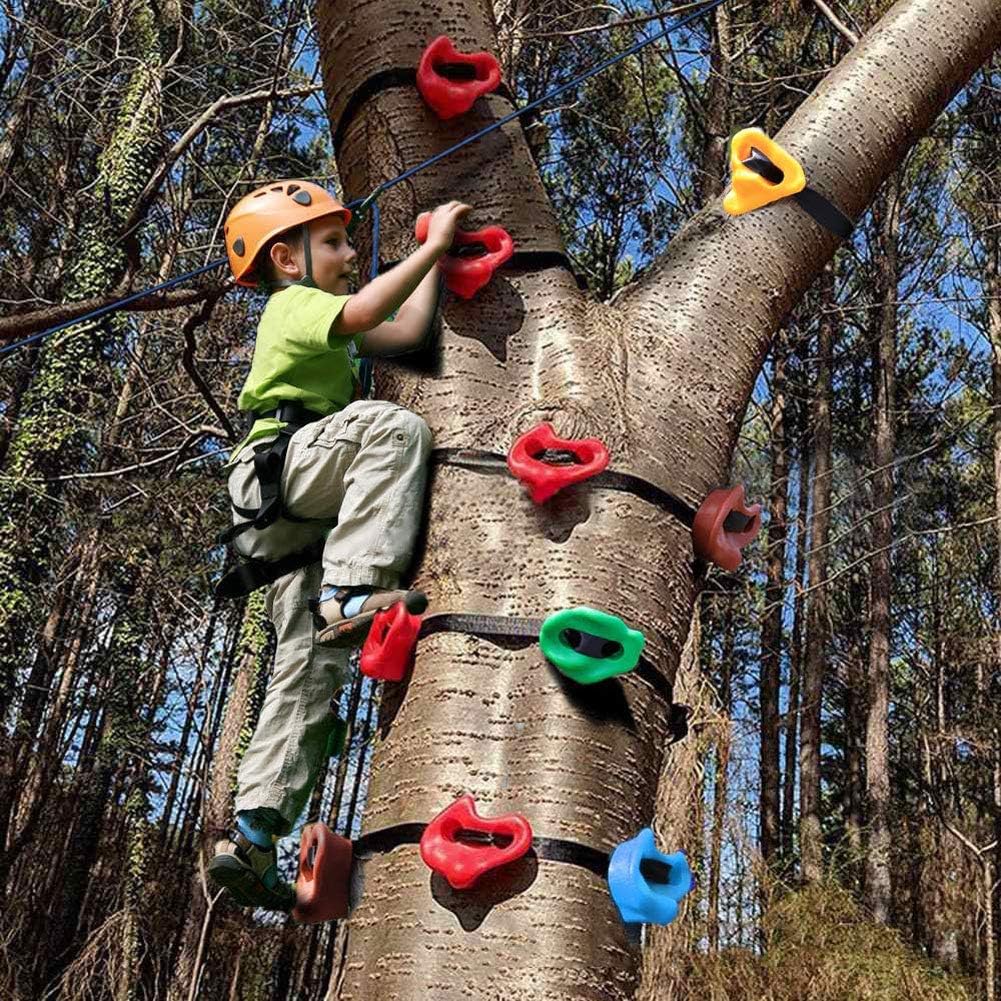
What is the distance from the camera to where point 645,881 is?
4.78 feet

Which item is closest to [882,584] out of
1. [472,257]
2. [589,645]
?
[472,257]

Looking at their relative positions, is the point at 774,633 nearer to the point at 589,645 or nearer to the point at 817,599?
the point at 817,599

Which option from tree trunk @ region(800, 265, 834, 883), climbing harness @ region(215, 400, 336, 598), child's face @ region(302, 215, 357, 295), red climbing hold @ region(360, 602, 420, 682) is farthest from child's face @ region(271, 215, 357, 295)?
tree trunk @ region(800, 265, 834, 883)

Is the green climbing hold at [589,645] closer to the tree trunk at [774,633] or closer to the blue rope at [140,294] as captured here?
the blue rope at [140,294]

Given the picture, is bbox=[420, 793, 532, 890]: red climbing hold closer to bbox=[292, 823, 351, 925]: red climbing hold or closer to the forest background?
bbox=[292, 823, 351, 925]: red climbing hold

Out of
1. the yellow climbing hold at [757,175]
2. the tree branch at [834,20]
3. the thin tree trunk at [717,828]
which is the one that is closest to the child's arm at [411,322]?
the yellow climbing hold at [757,175]

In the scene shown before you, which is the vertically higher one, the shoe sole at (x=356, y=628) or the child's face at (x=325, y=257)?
the child's face at (x=325, y=257)

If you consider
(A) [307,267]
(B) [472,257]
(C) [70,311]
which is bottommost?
(B) [472,257]

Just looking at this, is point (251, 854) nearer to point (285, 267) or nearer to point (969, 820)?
point (285, 267)

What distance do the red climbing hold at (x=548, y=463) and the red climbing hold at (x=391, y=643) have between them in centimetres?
23

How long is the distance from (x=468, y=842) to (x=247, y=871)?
27.3 inches

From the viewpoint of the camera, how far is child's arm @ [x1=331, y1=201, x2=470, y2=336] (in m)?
1.83

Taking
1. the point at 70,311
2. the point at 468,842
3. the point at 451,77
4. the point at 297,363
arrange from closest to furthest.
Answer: the point at 468,842 → the point at 451,77 → the point at 297,363 → the point at 70,311

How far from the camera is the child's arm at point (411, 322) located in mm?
1867
